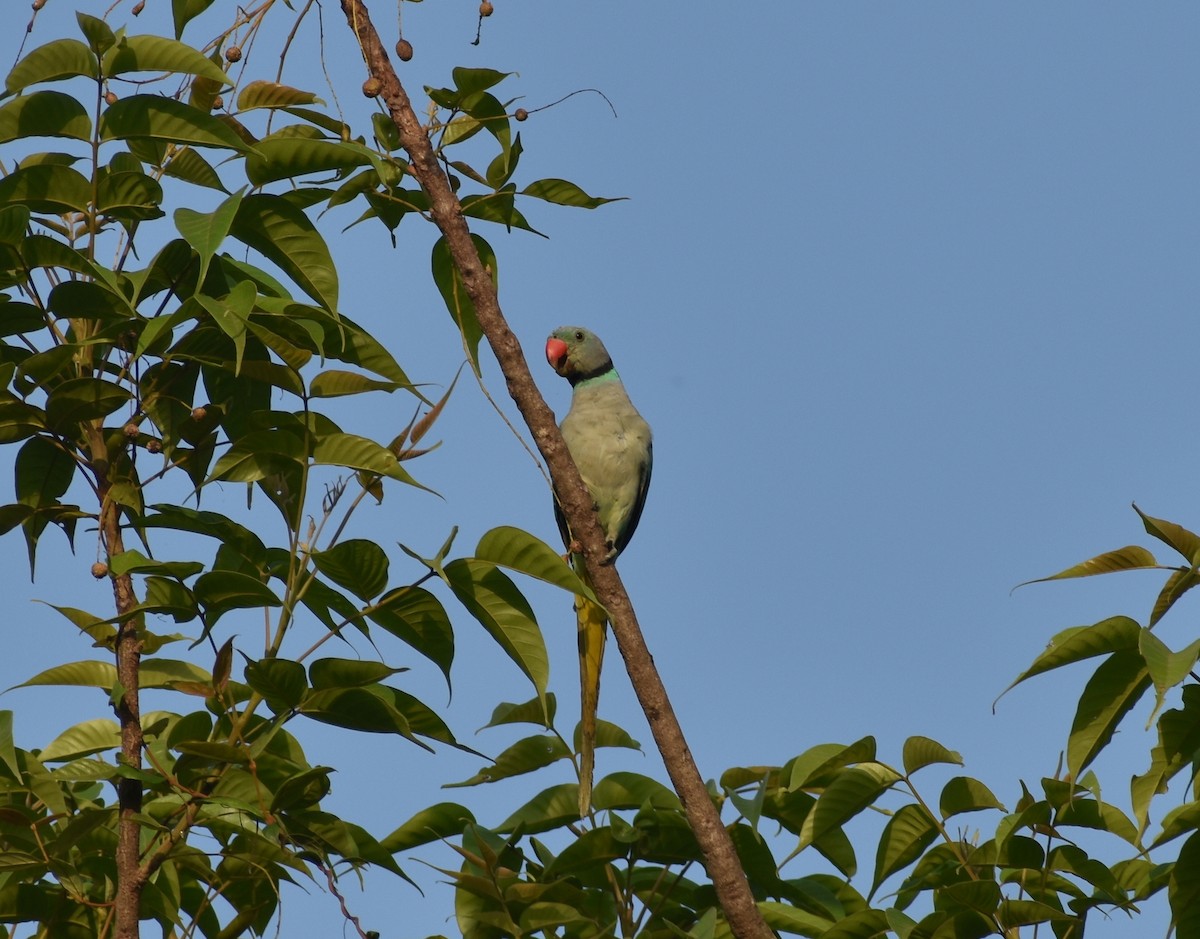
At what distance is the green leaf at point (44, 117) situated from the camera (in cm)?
265

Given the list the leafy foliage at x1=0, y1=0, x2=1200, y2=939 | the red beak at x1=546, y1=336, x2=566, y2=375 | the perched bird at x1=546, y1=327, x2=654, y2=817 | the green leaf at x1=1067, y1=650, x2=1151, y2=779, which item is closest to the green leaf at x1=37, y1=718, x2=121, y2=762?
the leafy foliage at x1=0, y1=0, x2=1200, y2=939

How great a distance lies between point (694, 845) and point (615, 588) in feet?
2.23

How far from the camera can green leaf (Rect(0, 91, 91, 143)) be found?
2650 millimetres

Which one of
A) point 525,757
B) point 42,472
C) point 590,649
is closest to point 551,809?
point 525,757

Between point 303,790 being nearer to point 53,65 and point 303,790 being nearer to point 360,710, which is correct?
point 360,710

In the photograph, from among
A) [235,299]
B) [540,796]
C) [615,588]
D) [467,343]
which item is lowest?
[540,796]

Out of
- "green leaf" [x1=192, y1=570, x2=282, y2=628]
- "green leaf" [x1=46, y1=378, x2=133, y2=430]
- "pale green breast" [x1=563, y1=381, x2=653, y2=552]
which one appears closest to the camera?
"green leaf" [x1=192, y1=570, x2=282, y2=628]

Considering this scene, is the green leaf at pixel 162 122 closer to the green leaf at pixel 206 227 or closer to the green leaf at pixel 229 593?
the green leaf at pixel 206 227

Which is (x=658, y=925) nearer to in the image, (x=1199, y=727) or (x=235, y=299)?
(x=1199, y=727)

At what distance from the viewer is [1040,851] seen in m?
3.02

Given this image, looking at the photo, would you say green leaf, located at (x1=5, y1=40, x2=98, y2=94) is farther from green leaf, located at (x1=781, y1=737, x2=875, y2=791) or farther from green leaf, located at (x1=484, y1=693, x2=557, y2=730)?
green leaf, located at (x1=781, y1=737, x2=875, y2=791)

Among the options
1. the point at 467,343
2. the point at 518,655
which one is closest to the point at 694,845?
the point at 518,655

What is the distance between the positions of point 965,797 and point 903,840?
0.18 metres

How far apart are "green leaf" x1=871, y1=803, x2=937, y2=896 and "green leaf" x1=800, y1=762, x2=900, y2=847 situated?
0.31ft
